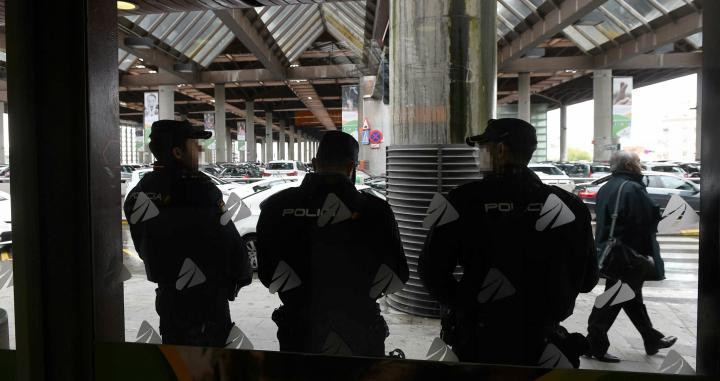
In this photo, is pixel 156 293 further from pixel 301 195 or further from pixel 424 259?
pixel 424 259

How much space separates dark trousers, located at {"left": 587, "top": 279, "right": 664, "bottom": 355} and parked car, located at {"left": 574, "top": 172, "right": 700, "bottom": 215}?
52 centimetres

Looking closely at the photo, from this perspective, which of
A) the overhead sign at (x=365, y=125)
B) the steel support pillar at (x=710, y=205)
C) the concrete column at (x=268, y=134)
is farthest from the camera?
the concrete column at (x=268, y=134)

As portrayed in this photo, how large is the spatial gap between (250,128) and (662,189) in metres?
3.16

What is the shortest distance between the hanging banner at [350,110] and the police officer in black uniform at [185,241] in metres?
0.83

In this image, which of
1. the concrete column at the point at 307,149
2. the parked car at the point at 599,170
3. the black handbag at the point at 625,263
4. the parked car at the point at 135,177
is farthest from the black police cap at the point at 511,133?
the parked car at the point at 135,177

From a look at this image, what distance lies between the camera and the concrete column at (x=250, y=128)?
13.8 ft

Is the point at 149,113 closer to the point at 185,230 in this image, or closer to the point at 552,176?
the point at 185,230

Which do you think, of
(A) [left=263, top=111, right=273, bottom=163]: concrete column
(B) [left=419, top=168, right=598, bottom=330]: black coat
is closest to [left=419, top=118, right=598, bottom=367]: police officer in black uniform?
(B) [left=419, top=168, right=598, bottom=330]: black coat

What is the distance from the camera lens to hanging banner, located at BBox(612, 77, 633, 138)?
2555 mm

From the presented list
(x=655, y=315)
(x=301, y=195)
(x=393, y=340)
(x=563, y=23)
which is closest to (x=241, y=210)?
(x=301, y=195)

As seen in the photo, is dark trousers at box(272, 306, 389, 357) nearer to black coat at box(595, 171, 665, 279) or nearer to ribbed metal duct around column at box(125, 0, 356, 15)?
black coat at box(595, 171, 665, 279)

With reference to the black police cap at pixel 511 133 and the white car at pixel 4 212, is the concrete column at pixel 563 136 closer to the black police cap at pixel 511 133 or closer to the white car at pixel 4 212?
the black police cap at pixel 511 133

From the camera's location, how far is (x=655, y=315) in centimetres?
296

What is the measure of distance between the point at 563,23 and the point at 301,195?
2.00 m
